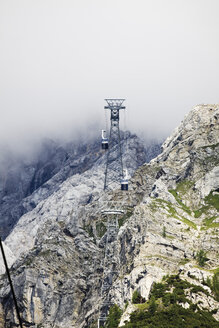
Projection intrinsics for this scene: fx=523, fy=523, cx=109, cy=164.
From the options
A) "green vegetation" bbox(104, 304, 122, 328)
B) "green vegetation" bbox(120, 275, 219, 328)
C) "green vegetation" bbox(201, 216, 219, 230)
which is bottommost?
"green vegetation" bbox(104, 304, 122, 328)

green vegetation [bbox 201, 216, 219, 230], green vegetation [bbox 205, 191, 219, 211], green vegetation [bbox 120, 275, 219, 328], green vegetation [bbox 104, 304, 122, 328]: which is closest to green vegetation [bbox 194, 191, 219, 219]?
green vegetation [bbox 205, 191, 219, 211]

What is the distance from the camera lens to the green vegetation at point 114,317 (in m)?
133

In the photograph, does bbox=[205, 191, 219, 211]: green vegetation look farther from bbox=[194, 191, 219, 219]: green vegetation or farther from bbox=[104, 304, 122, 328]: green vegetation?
bbox=[104, 304, 122, 328]: green vegetation

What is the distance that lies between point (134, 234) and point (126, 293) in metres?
30.2

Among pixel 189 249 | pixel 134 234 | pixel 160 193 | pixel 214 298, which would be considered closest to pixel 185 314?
pixel 214 298

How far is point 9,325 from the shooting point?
7830 inches

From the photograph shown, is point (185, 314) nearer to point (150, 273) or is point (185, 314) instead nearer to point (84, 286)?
point (150, 273)

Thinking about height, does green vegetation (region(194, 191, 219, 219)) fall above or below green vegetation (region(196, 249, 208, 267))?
above

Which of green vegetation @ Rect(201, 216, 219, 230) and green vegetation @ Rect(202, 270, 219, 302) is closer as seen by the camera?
green vegetation @ Rect(202, 270, 219, 302)

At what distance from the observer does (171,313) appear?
369ft

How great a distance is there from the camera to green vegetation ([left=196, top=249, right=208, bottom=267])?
151250 mm

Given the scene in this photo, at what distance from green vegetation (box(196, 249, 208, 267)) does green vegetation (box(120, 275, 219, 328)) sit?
72.1ft

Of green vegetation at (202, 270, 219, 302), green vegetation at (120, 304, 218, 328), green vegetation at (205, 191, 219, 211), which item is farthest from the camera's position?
green vegetation at (205, 191, 219, 211)

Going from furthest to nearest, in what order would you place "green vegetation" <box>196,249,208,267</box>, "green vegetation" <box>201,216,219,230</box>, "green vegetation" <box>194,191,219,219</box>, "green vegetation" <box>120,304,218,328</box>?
"green vegetation" <box>194,191,219,219</box> → "green vegetation" <box>201,216,219,230</box> → "green vegetation" <box>196,249,208,267</box> → "green vegetation" <box>120,304,218,328</box>
